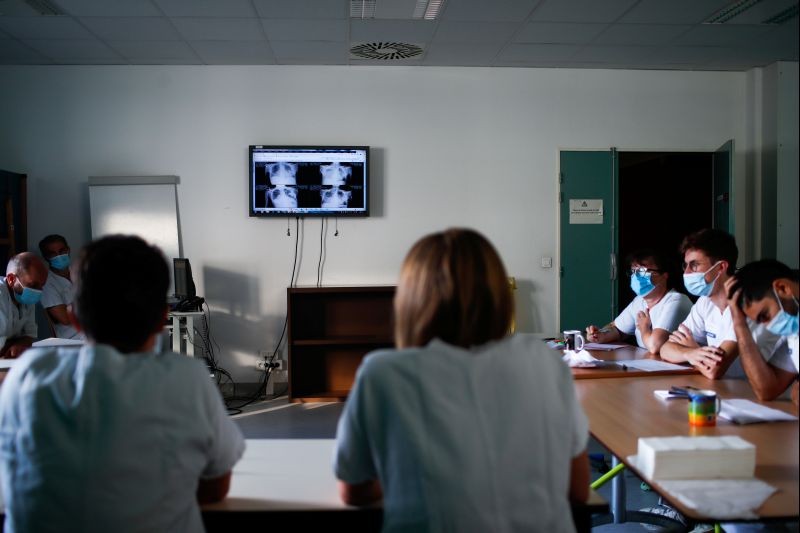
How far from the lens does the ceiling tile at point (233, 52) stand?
4805mm

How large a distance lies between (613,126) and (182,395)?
5.15 metres

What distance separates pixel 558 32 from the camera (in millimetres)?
4648

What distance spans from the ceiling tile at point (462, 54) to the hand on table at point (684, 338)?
113 inches

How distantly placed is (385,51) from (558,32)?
134cm

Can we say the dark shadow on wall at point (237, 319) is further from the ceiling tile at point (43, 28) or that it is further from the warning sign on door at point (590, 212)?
the warning sign on door at point (590, 212)

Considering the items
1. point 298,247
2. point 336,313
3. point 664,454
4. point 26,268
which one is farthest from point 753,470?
point 298,247

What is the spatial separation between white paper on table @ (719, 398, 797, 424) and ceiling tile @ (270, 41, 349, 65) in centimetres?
384

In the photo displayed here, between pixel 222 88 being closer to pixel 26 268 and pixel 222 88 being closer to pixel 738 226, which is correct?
pixel 26 268

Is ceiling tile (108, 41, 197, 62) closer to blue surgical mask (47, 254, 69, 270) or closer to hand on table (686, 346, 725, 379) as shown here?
blue surgical mask (47, 254, 69, 270)

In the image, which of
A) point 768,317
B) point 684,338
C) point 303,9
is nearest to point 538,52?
point 303,9

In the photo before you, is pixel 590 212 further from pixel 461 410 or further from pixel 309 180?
pixel 461 410

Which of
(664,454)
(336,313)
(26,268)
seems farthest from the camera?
(336,313)

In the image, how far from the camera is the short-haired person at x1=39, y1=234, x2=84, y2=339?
173 inches

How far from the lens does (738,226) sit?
566cm
